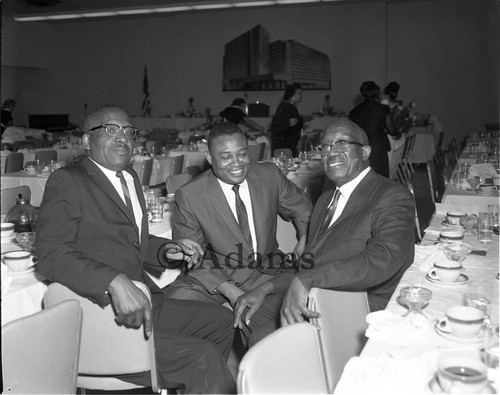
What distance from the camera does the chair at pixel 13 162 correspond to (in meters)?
6.47

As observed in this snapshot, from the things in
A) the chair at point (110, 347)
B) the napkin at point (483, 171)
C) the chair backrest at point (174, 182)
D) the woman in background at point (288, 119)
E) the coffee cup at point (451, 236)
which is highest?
the woman in background at point (288, 119)

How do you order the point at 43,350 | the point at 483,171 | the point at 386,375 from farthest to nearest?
the point at 483,171, the point at 43,350, the point at 386,375

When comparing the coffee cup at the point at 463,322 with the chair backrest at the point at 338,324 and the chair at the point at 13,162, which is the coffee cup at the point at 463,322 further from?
the chair at the point at 13,162

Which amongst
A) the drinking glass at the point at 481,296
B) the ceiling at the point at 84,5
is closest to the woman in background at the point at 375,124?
the drinking glass at the point at 481,296

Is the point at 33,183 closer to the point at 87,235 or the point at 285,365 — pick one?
the point at 87,235

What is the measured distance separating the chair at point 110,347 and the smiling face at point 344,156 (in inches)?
42.8

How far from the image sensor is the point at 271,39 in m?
14.2

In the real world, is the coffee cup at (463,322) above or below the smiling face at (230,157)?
below

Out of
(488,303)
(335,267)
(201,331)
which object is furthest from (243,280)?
(488,303)

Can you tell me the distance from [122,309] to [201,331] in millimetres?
661

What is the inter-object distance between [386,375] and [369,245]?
37.1 inches

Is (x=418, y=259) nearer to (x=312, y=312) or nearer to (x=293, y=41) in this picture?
(x=312, y=312)

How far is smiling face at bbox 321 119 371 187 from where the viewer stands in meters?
2.70

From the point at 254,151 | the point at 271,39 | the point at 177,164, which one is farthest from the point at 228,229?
the point at 271,39
